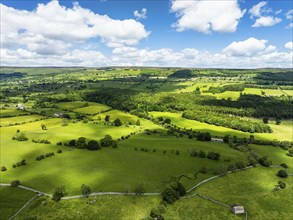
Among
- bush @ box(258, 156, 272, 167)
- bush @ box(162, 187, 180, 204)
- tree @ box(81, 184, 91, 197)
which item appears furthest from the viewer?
bush @ box(258, 156, 272, 167)

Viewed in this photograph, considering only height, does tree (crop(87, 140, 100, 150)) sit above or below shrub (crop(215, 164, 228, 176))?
above

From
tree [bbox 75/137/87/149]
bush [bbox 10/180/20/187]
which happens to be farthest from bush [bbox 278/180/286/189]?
bush [bbox 10/180/20/187]

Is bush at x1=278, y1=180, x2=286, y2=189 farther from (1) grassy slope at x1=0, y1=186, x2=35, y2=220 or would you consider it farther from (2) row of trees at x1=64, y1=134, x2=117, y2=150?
(1) grassy slope at x1=0, y1=186, x2=35, y2=220

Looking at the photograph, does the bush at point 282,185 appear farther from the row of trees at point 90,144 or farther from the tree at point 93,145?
the tree at point 93,145

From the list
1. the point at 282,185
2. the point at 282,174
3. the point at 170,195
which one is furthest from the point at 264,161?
the point at 170,195

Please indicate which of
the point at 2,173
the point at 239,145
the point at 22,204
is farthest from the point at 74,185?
the point at 239,145

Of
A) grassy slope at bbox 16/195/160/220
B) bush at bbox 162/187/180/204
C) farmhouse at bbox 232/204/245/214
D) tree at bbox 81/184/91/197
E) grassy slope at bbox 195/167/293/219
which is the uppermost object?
tree at bbox 81/184/91/197

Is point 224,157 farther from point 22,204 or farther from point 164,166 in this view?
point 22,204
